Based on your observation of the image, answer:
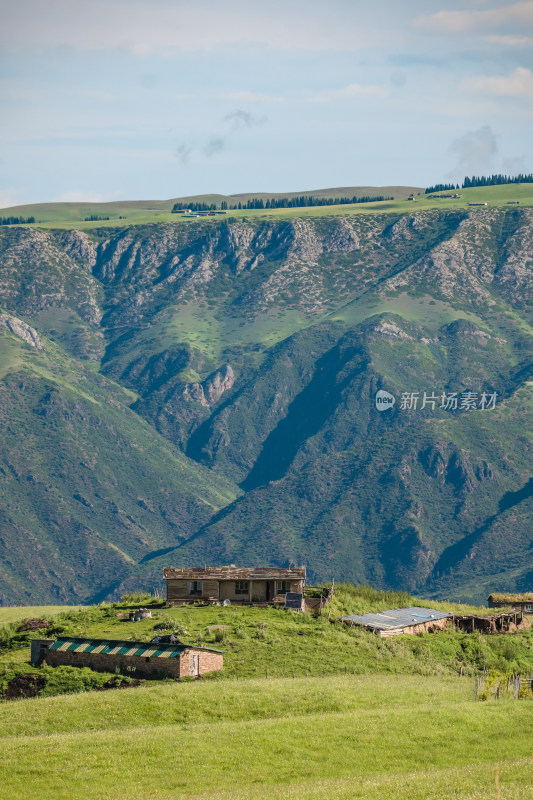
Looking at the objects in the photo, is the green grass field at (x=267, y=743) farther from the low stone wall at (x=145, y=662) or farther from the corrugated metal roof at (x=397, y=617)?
the corrugated metal roof at (x=397, y=617)

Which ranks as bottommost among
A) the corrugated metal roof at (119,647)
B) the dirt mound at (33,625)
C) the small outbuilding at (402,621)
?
the small outbuilding at (402,621)

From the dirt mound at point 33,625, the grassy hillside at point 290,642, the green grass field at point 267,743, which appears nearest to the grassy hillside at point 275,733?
the green grass field at point 267,743

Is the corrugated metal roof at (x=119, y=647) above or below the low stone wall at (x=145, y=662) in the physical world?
above

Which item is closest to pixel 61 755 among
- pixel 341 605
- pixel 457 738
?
pixel 457 738

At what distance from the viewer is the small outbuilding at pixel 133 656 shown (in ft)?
251

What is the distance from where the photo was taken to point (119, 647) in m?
79.9

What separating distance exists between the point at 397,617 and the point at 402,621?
2.57 metres

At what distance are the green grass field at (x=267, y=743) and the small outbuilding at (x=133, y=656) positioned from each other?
4823 mm

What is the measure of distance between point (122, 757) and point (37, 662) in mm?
25352

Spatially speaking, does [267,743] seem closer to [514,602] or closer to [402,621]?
[402,621]

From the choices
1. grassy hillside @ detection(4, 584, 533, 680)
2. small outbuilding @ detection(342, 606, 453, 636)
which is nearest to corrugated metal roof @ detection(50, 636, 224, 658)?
grassy hillside @ detection(4, 584, 533, 680)

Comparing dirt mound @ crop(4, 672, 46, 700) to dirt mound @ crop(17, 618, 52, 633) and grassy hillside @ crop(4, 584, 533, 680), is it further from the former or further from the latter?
dirt mound @ crop(17, 618, 52, 633)

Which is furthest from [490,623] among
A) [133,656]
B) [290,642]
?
[133,656]

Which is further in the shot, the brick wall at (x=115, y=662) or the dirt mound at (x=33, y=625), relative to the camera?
the dirt mound at (x=33, y=625)
